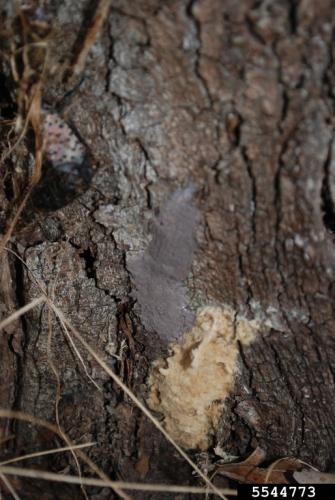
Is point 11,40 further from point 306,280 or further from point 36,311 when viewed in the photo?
point 306,280

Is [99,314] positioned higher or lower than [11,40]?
lower

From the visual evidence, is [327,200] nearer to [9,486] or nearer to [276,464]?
[276,464]

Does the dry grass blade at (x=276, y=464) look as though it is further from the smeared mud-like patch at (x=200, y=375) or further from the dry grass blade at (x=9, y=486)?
the dry grass blade at (x=9, y=486)

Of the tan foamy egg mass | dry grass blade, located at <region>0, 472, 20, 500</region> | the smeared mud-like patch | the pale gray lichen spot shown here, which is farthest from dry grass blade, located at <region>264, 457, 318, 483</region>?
the tan foamy egg mass

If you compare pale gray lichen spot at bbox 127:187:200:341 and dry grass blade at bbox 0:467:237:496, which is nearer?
pale gray lichen spot at bbox 127:187:200:341

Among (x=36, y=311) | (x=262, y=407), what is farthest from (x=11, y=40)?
(x=262, y=407)

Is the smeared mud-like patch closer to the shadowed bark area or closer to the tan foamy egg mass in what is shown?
the shadowed bark area

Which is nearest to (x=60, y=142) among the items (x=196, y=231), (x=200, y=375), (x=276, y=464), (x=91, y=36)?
(x=91, y=36)
